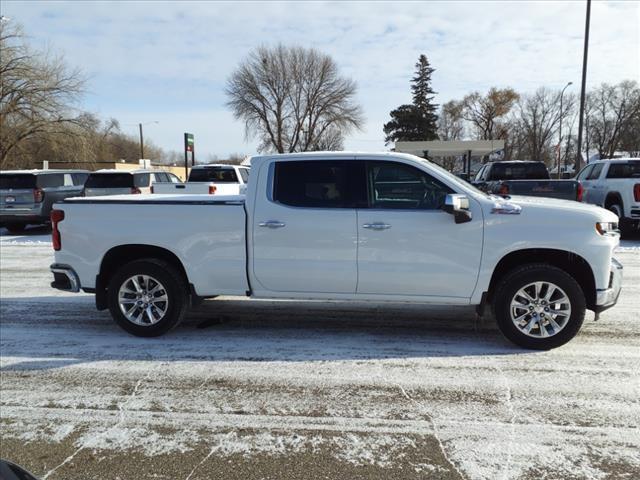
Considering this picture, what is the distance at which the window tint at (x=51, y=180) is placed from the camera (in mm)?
14511

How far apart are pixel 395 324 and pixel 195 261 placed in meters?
2.31

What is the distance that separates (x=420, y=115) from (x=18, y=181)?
56.6 m

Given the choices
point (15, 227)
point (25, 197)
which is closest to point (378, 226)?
point (25, 197)

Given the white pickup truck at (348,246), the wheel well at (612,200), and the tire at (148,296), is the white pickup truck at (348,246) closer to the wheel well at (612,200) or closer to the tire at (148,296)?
the tire at (148,296)

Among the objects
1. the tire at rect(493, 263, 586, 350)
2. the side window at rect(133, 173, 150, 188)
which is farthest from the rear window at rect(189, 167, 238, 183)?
the tire at rect(493, 263, 586, 350)

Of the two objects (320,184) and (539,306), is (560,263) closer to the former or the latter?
(539,306)

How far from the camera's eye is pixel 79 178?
16.6 meters

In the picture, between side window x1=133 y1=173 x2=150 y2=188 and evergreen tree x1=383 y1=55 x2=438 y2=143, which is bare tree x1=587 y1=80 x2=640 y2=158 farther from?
side window x1=133 y1=173 x2=150 y2=188

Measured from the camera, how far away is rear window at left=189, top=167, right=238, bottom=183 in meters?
15.8

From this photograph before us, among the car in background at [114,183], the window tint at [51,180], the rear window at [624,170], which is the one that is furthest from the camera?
the car in background at [114,183]

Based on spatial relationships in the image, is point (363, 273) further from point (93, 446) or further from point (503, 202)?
point (93, 446)

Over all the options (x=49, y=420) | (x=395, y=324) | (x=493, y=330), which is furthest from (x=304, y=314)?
(x=49, y=420)

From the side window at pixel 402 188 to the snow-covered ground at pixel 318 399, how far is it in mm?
1409

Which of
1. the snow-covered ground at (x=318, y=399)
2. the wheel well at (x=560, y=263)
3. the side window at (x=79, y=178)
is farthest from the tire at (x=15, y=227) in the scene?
the wheel well at (x=560, y=263)
